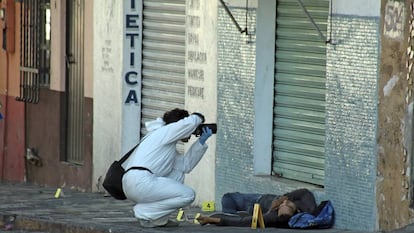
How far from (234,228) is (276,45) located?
2.24 metres

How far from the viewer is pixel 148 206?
13125 mm

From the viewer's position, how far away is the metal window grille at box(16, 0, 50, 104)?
1898 cm

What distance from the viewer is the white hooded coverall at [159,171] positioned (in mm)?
12781

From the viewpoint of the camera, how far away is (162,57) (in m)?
16.8

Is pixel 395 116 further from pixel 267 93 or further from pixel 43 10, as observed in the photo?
pixel 43 10

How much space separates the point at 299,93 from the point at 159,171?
80.4 inches

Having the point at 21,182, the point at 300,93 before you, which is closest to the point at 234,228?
the point at 300,93

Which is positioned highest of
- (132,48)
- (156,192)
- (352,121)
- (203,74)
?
(132,48)

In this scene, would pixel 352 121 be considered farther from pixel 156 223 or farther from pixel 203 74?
pixel 203 74

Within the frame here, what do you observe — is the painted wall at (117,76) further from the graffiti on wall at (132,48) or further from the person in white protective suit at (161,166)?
the person in white protective suit at (161,166)

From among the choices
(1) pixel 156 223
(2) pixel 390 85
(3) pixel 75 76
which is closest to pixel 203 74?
(1) pixel 156 223

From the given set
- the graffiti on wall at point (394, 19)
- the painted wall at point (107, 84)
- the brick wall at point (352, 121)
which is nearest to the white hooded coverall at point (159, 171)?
the brick wall at point (352, 121)

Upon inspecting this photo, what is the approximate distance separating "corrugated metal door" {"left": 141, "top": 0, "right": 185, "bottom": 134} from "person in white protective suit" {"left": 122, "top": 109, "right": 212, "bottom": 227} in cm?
340

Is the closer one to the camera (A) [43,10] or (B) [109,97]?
(B) [109,97]
